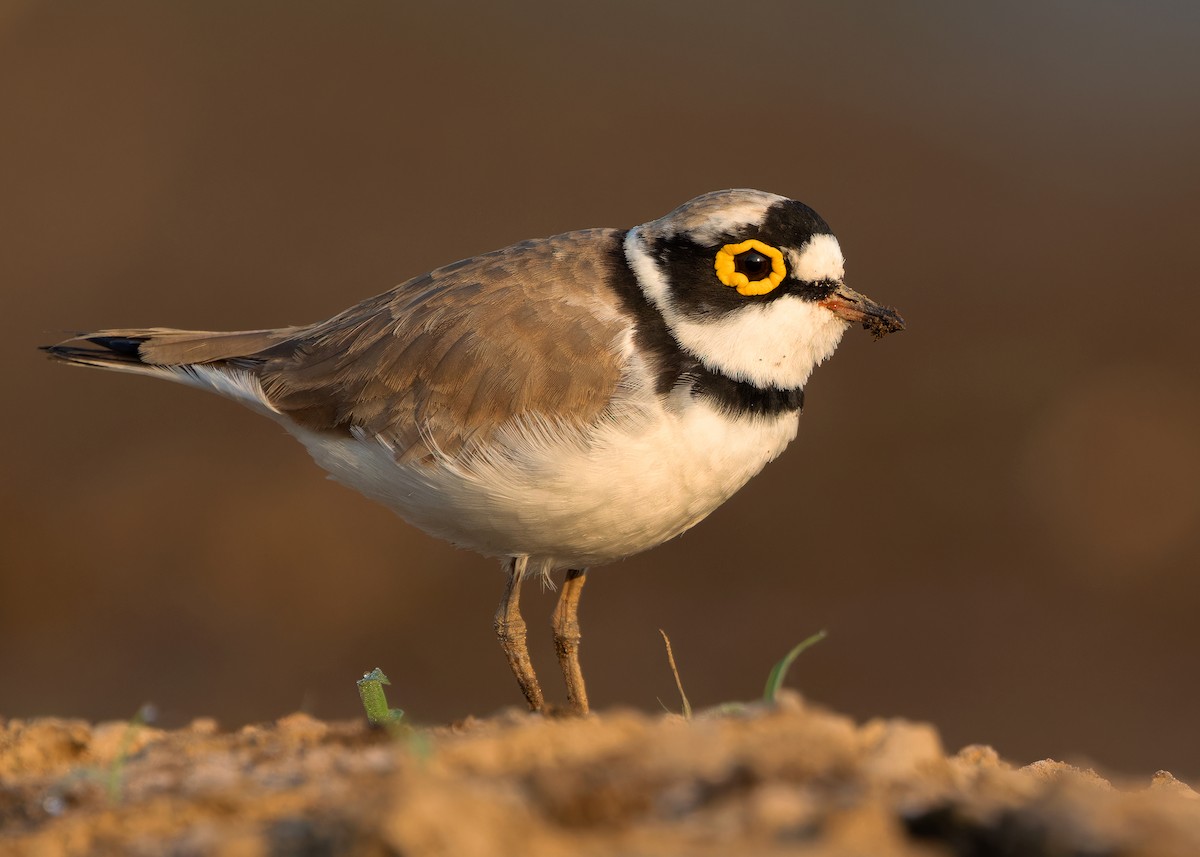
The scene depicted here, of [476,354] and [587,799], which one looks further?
[476,354]

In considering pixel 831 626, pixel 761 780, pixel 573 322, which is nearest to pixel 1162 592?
pixel 831 626

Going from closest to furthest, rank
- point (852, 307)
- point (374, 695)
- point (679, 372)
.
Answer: point (374, 695)
point (679, 372)
point (852, 307)

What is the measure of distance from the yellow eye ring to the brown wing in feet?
1.45

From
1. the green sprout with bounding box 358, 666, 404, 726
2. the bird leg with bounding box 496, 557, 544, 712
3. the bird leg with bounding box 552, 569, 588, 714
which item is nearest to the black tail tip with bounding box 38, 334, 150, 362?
the bird leg with bounding box 496, 557, 544, 712

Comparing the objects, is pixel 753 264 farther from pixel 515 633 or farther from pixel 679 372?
pixel 515 633

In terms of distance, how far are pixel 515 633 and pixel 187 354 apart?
2067 mm

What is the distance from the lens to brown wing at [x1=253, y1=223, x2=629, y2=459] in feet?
17.3

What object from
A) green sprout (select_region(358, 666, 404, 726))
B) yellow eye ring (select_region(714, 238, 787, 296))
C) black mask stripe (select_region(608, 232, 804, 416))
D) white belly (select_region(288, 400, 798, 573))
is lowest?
green sprout (select_region(358, 666, 404, 726))

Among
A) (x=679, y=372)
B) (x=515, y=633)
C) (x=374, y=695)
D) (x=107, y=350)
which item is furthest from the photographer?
(x=107, y=350)

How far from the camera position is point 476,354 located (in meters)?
5.46

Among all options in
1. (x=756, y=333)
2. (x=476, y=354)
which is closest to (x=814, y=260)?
(x=756, y=333)

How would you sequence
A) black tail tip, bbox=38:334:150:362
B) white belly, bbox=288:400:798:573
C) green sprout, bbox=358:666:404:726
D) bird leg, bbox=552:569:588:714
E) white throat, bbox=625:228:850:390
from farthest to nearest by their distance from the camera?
black tail tip, bbox=38:334:150:362, bird leg, bbox=552:569:588:714, white throat, bbox=625:228:850:390, white belly, bbox=288:400:798:573, green sprout, bbox=358:666:404:726

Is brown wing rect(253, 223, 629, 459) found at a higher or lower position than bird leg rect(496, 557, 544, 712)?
higher

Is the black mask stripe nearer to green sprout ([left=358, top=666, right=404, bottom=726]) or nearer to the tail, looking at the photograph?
green sprout ([left=358, top=666, right=404, bottom=726])
